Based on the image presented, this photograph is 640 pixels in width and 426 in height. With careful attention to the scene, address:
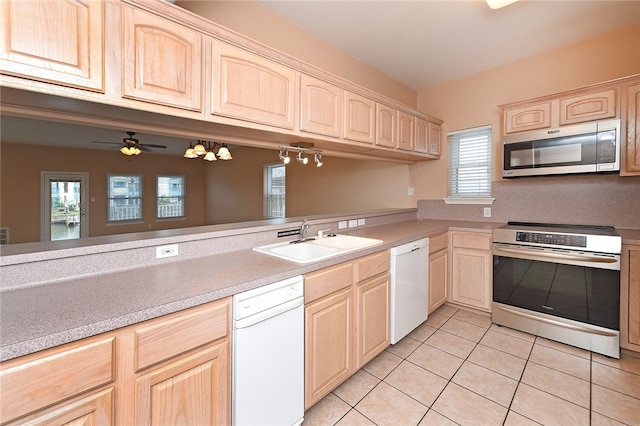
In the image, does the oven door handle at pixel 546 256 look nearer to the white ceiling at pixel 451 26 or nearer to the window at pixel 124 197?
the white ceiling at pixel 451 26

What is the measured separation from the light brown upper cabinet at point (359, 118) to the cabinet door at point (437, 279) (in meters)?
1.32

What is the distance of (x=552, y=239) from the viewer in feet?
7.39

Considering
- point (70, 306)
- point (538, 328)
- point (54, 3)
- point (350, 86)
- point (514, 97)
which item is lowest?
point (538, 328)

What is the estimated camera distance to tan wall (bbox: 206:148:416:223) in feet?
13.0

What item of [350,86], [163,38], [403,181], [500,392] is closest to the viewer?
[163,38]

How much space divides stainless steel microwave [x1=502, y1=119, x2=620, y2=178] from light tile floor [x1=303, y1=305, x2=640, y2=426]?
153 cm

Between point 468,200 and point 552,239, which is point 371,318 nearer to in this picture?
point 552,239

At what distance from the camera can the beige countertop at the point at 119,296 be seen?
30.6 inches

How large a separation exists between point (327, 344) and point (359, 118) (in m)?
1.83

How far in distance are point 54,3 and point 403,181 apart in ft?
11.8

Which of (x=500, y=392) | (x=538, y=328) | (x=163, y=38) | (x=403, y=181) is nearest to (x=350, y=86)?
(x=163, y=38)

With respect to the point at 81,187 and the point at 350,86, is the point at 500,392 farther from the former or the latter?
the point at 81,187

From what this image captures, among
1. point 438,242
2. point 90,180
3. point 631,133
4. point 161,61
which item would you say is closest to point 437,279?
point 438,242

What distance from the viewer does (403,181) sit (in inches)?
151
